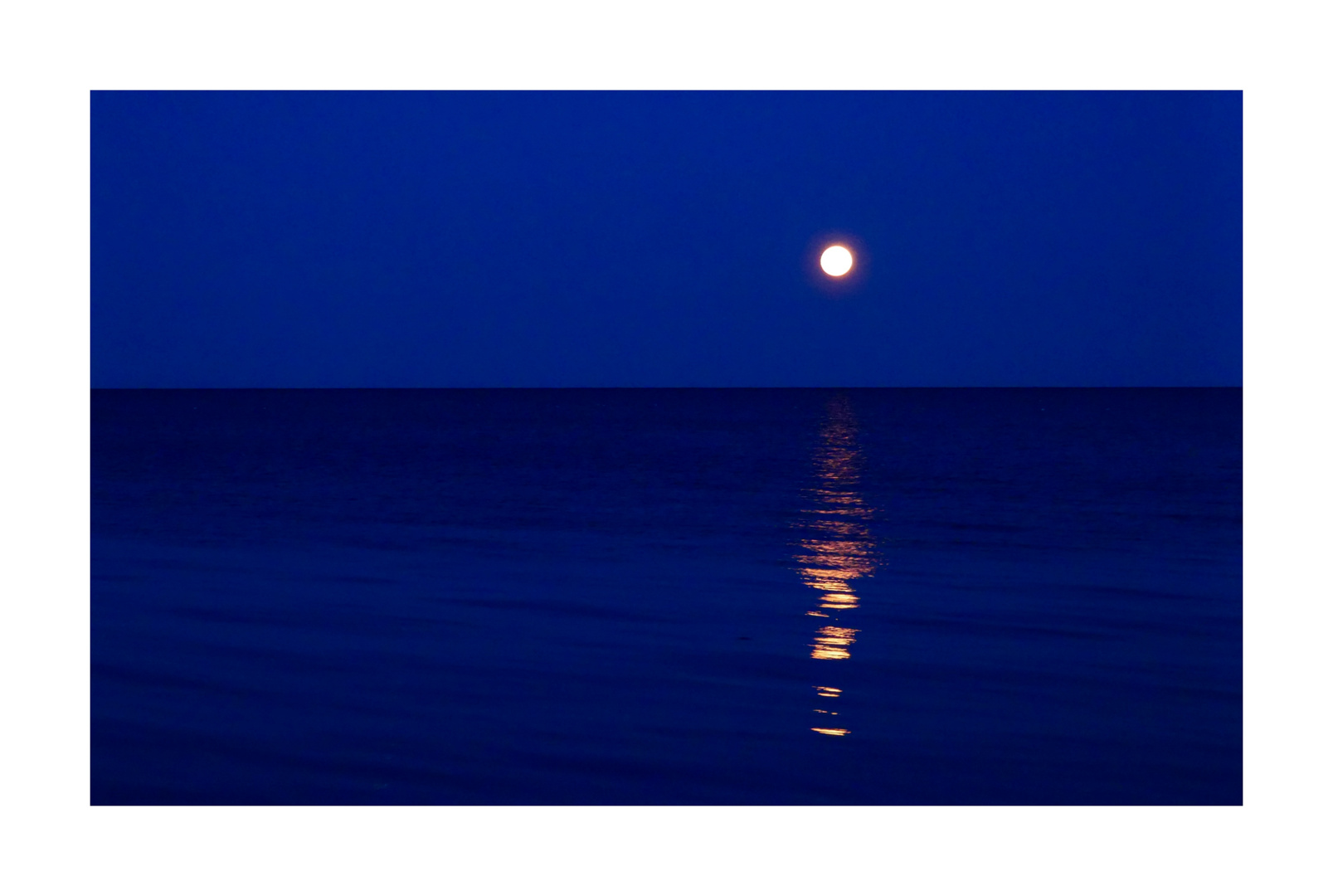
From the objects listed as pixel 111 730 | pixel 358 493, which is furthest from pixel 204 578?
pixel 358 493

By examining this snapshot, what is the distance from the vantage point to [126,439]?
135 ft

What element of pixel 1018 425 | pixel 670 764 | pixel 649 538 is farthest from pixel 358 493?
pixel 1018 425

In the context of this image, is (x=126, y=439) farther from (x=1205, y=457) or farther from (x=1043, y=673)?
(x=1043, y=673)

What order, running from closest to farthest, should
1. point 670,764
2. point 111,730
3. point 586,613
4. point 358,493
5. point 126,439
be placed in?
point 670,764, point 111,730, point 586,613, point 358,493, point 126,439

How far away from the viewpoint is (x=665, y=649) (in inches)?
295

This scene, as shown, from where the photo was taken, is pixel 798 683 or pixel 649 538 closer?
pixel 798 683

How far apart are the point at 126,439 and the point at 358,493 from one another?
2515cm

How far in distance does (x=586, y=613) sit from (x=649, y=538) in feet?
16.6

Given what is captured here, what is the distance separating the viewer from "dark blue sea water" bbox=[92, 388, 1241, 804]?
5.25 m

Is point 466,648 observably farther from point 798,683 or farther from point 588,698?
point 798,683

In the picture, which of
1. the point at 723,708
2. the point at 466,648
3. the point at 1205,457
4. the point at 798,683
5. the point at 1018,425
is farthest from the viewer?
the point at 1018,425

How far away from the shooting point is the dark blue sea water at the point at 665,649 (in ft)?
17.2
